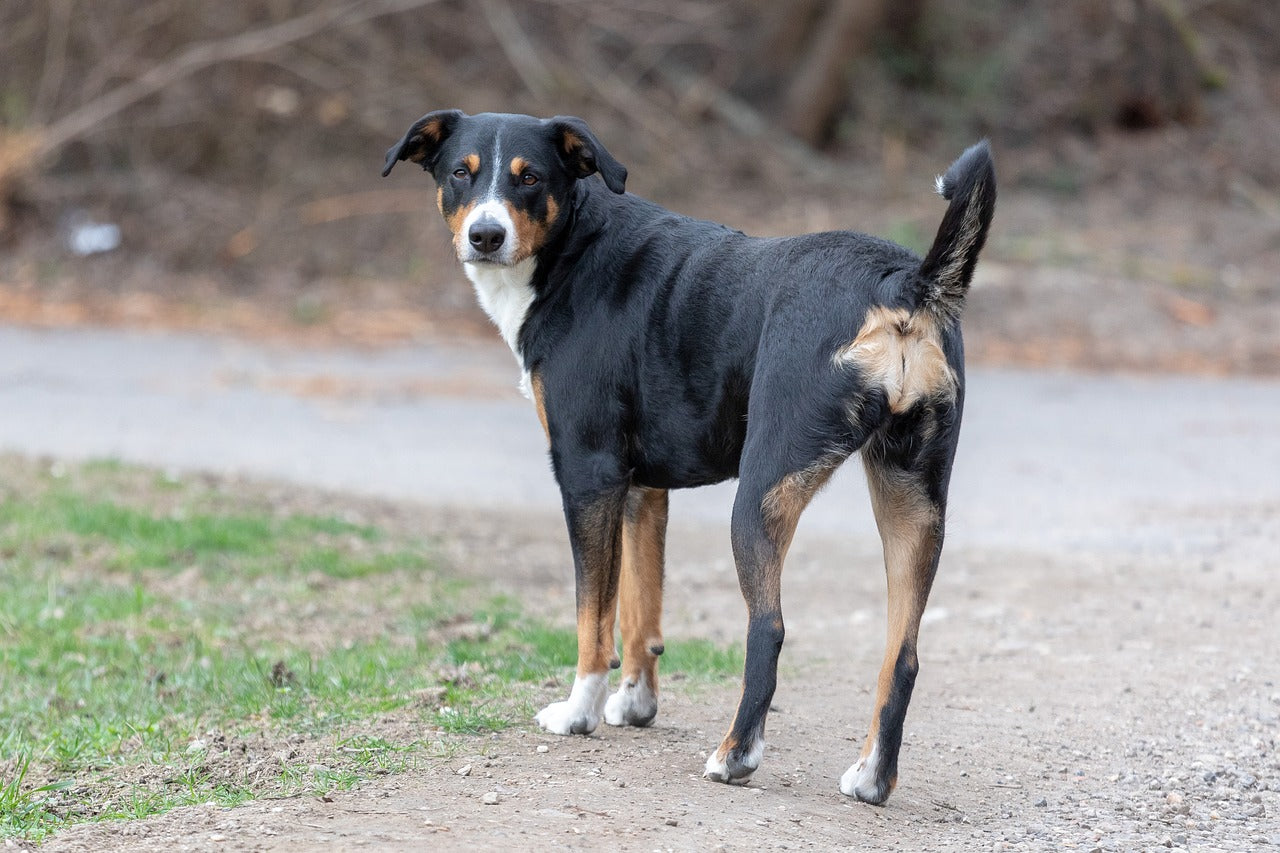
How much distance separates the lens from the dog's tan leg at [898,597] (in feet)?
14.7

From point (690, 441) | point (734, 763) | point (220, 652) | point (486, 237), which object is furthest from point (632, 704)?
point (220, 652)

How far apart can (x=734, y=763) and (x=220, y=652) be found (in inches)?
120

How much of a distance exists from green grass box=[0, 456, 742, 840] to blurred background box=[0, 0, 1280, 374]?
6.53 m

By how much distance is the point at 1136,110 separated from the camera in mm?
20656

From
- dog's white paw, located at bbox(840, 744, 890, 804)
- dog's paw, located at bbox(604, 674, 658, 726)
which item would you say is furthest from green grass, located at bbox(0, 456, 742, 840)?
dog's white paw, located at bbox(840, 744, 890, 804)

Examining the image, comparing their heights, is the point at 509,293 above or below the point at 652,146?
below

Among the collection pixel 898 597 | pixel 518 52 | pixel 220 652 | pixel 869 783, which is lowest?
pixel 220 652

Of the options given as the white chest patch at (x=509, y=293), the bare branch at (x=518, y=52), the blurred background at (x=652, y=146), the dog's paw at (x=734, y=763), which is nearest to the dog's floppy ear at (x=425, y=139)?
the white chest patch at (x=509, y=293)

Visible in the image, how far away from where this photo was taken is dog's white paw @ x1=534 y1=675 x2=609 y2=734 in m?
5.13

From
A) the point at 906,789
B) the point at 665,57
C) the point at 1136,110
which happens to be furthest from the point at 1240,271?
the point at 906,789

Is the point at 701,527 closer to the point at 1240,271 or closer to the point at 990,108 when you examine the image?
the point at 1240,271

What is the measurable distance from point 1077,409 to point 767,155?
301 inches

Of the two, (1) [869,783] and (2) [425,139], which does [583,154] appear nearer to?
(2) [425,139]

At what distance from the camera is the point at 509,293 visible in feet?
17.4
